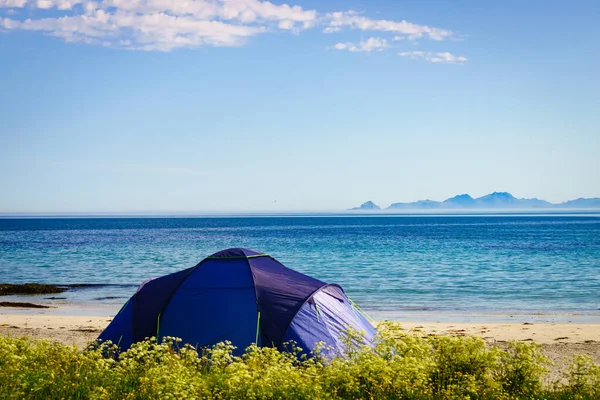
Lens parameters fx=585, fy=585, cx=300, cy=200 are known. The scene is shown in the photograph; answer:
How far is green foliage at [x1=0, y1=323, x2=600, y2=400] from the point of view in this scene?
27.1 feet

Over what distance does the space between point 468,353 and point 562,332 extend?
43.1ft

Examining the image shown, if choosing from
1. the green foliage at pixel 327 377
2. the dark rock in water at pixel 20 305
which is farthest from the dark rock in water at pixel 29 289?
the green foliage at pixel 327 377

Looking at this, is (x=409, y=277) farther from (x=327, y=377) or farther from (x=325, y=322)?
(x=327, y=377)

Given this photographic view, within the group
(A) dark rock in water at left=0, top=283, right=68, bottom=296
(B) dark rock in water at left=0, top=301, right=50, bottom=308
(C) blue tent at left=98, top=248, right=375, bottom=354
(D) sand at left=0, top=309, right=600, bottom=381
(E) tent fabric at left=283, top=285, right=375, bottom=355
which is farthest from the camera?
(A) dark rock in water at left=0, top=283, right=68, bottom=296

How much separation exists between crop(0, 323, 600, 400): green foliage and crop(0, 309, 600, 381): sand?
780 cm

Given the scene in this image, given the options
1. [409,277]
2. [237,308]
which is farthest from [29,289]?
[237,308]

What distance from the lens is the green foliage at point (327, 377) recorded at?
826cm

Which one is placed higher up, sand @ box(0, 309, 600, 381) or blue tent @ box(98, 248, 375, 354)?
blue tent @ box(98, 248, 375, 354)

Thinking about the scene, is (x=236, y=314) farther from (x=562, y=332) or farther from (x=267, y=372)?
(x=562, y=332)

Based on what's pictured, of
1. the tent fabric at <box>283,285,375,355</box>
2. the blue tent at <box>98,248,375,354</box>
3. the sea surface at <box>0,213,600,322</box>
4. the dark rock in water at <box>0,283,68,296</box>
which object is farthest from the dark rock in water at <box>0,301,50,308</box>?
the tent fabric at <box>283,285,375,355</box>

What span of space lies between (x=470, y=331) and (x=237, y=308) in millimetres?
10848

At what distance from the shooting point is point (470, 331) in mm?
20609

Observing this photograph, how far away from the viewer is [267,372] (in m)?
8.52

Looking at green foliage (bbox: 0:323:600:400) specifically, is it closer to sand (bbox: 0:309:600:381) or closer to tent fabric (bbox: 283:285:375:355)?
tent fabric (bbox: 283:285:375:355)
